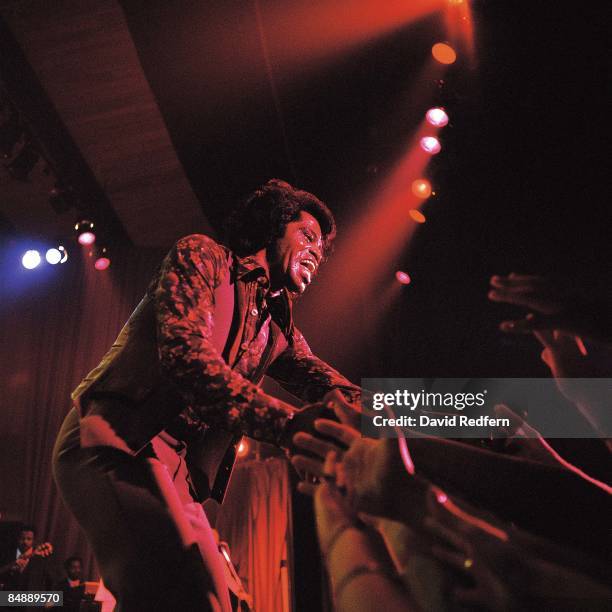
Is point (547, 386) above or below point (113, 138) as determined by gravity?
below

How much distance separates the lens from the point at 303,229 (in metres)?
2.53

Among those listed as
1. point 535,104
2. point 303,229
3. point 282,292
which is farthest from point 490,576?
point 535,104

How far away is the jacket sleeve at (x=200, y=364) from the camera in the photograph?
5.09ft

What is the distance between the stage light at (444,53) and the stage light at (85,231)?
18.7 ft

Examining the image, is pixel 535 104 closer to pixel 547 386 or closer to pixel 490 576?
pixel 547 386

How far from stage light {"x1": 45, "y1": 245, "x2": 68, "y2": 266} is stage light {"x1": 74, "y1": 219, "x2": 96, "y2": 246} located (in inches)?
35.0

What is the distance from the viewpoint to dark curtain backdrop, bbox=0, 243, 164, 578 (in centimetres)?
934

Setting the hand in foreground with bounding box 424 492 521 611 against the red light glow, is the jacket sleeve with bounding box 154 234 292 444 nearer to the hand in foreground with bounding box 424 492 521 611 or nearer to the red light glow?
the hand in foreground with bounding box 424 492 521 611

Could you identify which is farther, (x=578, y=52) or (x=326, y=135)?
(x=326, y=135)

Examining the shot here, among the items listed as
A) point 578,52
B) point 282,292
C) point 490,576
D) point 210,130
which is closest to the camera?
point 490,576

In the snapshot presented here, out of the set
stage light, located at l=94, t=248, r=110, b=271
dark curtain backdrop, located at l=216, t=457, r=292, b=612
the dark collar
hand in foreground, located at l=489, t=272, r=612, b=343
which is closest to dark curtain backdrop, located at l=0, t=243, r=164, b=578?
stage light, located at l=94, t=248, r=110, b=271

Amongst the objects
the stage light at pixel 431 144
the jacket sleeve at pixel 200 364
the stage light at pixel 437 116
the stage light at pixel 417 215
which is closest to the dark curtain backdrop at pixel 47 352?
the stage light at pixel 417 215

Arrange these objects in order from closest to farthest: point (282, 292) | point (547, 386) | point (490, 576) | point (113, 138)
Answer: point (490, 576), point (282, 292), point (547, 386), point (113, 138)

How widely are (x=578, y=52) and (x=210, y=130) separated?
3.81 meters
